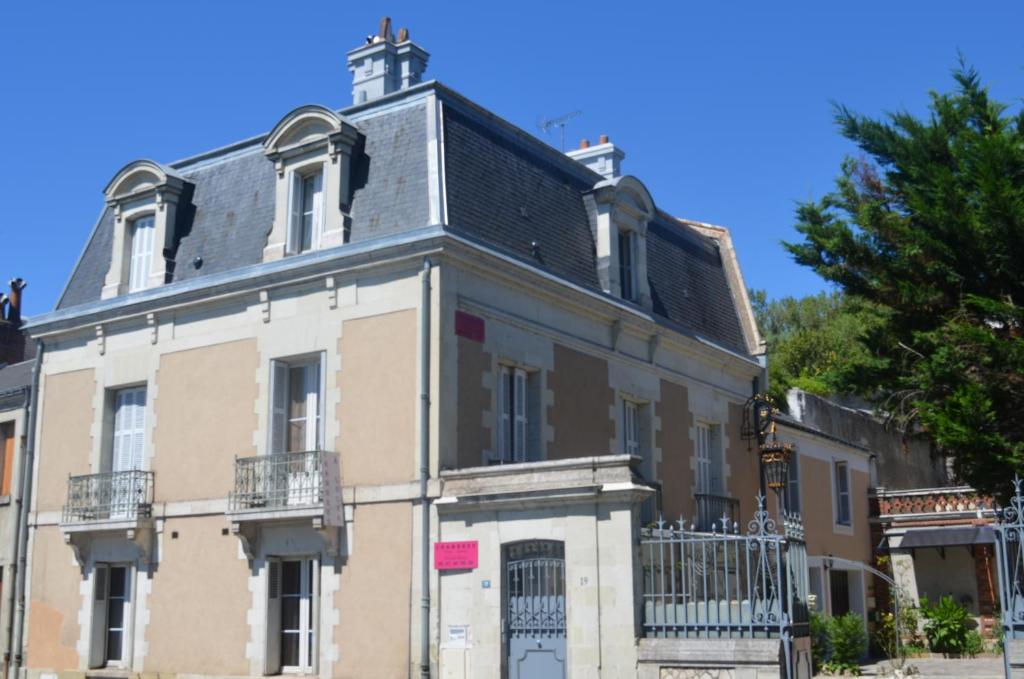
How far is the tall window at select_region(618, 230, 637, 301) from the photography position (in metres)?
20.4

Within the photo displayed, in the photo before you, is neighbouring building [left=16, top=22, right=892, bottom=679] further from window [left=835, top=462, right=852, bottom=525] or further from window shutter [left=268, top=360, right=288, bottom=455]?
window [left=835, top=462, right=852, bottom=525]

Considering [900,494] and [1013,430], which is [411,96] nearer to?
[1013,430]

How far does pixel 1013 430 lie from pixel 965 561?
44.8 feet

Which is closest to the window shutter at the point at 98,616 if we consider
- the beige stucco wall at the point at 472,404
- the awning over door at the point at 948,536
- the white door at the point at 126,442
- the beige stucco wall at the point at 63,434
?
the white door at the point at 126,442

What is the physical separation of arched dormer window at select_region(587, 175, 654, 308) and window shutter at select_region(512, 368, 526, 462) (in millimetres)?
2832

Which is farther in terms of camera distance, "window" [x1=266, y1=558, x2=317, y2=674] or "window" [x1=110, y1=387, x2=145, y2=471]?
"window" [x1=110, y1=387, x2=145, y2=471]

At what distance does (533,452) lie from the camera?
56.6ft

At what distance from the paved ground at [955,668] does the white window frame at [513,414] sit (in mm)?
9384

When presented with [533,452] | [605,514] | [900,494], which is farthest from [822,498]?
[605,514]

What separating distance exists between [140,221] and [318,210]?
4.17 m

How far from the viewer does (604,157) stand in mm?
23703

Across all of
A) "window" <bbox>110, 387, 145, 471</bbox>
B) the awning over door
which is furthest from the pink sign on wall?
the awning over door

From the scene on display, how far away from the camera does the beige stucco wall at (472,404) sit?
15719 mm

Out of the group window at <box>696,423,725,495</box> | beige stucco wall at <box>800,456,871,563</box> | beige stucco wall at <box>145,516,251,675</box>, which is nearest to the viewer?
beige stucco wall at <box>145,516,251,675</box>
